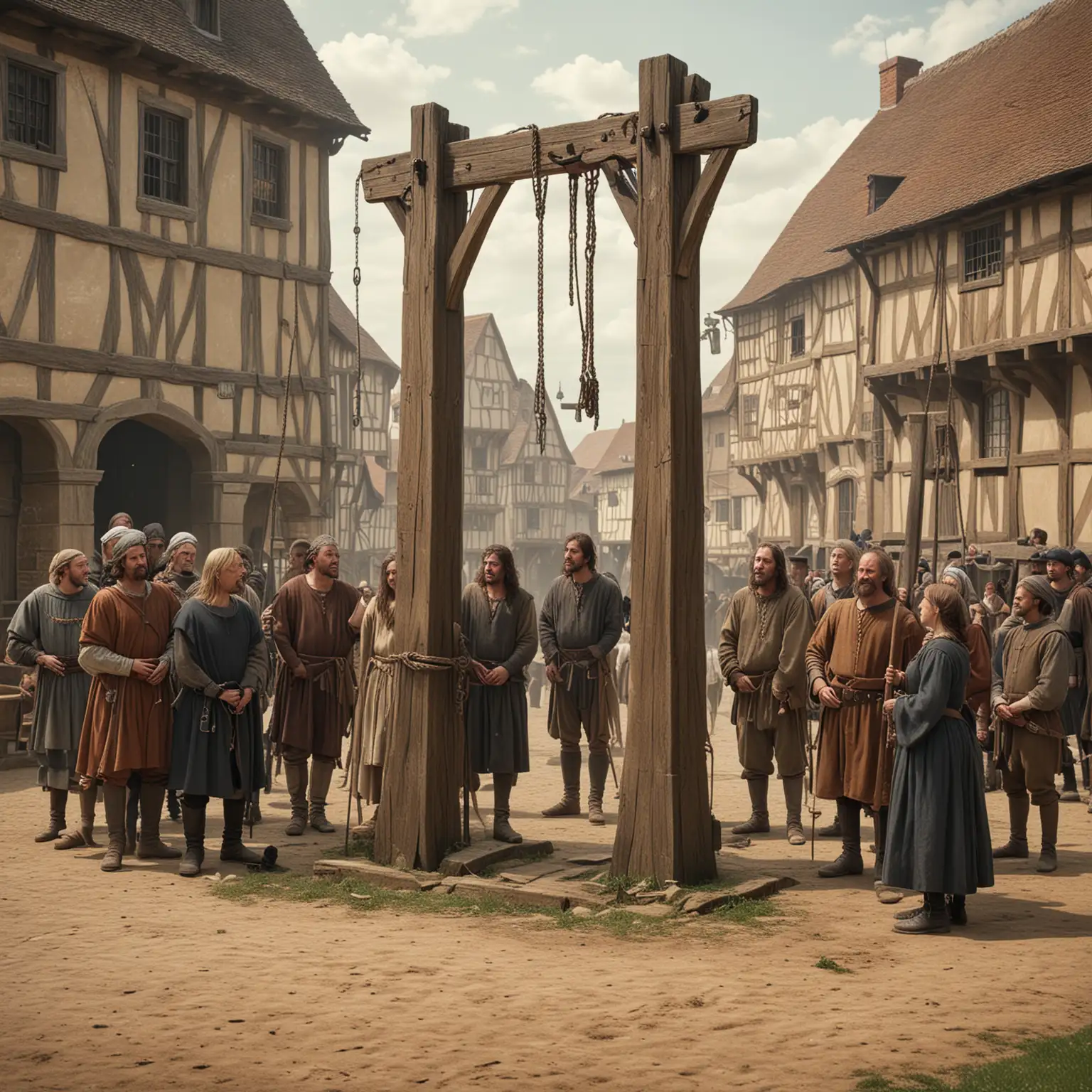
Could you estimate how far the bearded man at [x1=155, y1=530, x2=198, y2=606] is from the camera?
9969 millimetres

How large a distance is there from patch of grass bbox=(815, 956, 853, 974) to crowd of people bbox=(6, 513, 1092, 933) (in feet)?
2.54

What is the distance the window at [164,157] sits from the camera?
18312 millimetres

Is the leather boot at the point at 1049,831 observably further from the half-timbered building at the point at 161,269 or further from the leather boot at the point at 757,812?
Result: the half-timbered building at the point at 161,269

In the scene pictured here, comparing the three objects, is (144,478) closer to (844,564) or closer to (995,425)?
(995,425)

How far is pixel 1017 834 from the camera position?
8578 millimetres

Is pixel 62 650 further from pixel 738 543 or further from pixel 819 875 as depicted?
pixel 738 543

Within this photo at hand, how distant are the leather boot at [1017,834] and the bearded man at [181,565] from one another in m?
5.62

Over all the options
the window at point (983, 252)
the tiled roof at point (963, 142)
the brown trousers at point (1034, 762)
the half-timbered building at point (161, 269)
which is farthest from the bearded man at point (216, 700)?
the window at point (983, 252)

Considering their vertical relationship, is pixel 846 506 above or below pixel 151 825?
above

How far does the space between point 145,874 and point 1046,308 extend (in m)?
16.0

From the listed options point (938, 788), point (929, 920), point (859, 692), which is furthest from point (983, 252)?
point (929, 920)

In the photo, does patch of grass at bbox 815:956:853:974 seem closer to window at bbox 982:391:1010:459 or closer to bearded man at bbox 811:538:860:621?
bearded man at bbox 811:538:860:621

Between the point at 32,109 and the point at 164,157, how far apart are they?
2115mm

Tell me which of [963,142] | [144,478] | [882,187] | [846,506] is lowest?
[144,478]
